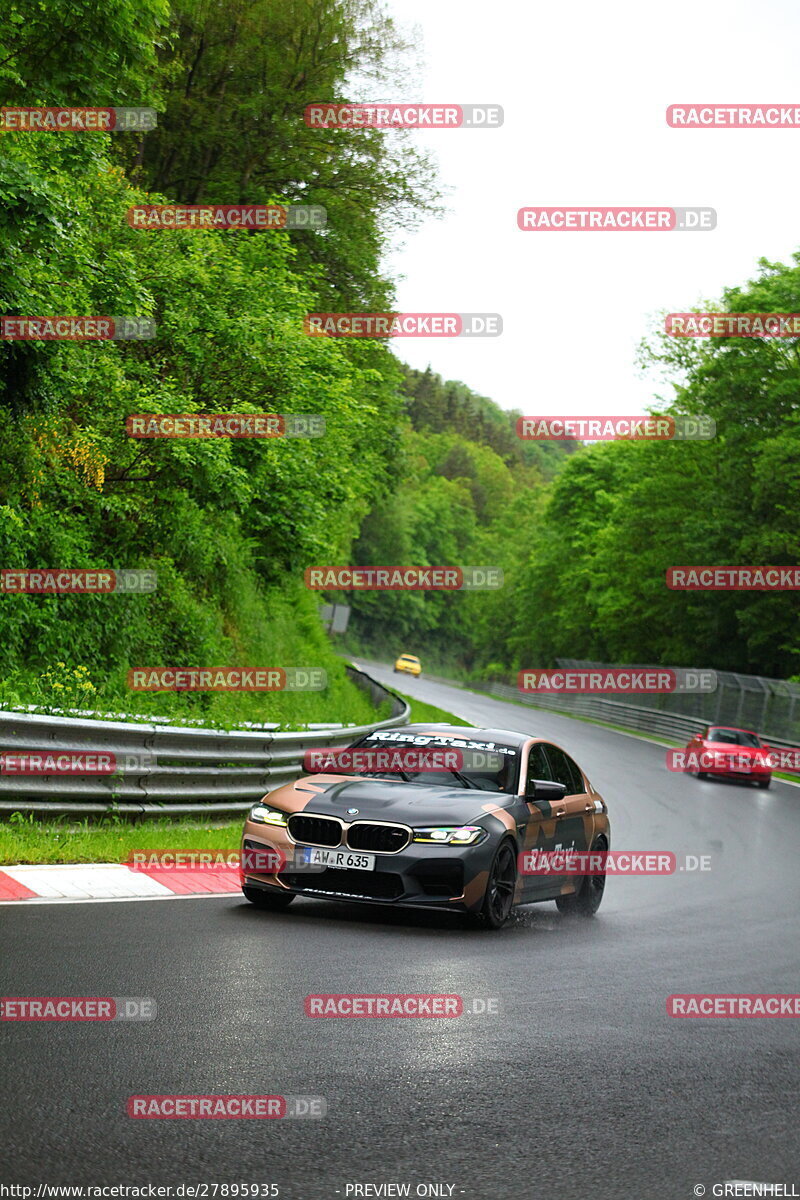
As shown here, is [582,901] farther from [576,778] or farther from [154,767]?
[154,767]

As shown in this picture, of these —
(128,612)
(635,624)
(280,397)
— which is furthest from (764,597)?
(128,612)

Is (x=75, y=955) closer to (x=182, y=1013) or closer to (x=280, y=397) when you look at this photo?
(x=182, y=1013)

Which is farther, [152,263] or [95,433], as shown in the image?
[152,263]

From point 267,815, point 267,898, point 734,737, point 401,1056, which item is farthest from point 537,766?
point 734,737

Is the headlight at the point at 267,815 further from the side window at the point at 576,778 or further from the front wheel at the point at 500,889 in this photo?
the side window at the point at 576,778

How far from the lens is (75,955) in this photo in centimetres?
727

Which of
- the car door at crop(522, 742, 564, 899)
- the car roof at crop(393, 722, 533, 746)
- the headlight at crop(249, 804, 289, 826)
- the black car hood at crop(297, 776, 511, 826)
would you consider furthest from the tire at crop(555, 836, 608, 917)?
the headlight at crop(249, 804, 289, 826)

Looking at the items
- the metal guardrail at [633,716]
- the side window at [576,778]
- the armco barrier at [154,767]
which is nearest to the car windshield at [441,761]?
the side window at [576,778]

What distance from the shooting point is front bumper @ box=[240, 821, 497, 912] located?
9.31 m

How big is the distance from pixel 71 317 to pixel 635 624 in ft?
179

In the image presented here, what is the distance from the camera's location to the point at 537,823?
34.4 ft

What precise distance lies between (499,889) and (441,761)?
118cm

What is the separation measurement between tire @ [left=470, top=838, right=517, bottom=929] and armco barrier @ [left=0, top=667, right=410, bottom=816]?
12.2ft

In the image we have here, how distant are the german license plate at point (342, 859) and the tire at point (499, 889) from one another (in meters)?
0.85
